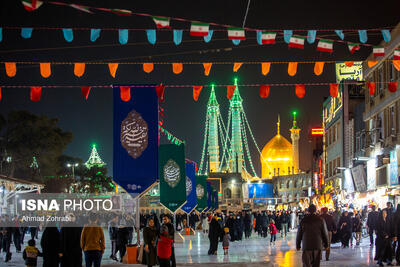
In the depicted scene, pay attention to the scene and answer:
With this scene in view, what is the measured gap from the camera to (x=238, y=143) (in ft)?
591

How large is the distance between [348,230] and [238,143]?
15660 cm

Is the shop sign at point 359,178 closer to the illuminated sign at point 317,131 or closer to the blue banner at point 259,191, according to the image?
the illuminated sign at point 317,131

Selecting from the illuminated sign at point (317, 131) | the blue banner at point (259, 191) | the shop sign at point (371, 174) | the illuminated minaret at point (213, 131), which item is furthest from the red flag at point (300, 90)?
the illuminated minaret at point (213, 131)

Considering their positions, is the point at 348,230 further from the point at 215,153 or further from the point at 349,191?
the point at 215,153

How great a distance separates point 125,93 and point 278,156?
14416cm

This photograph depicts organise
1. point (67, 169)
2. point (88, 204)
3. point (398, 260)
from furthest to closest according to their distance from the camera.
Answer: point (67, 169)
point (88, 204)
point (398, 260)

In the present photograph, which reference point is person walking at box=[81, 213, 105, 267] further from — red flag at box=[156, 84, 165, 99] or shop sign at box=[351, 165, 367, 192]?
shop sign at box=[351, 165, 367, 192]

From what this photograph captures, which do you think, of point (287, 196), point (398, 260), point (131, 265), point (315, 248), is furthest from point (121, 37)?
point (287, 196)

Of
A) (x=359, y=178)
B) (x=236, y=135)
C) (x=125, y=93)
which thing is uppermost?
(x=236, y=135)

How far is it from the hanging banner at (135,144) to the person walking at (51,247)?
6.76 meters

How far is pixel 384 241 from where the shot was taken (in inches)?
615

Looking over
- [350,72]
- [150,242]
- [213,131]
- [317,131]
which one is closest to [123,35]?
[150,242]

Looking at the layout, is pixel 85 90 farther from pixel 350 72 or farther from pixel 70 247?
pixel 350 72

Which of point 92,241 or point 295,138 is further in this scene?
point 295,138
